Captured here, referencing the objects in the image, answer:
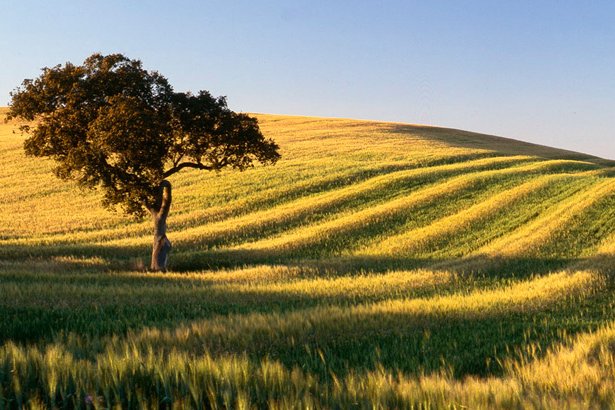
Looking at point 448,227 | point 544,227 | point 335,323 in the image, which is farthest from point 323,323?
point 448,227

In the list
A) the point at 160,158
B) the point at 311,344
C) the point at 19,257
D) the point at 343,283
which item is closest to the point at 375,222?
the point at 160,158

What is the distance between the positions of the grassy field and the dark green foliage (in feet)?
11.9

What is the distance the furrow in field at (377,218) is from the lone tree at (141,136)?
515cm

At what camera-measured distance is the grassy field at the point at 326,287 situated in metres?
3.84

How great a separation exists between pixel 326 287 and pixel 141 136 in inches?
418

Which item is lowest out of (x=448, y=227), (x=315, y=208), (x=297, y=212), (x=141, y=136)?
(x=297, y=212)

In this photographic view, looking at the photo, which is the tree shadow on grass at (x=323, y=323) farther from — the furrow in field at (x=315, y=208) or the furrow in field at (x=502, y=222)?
the furrow in field at (x=315, y=208)

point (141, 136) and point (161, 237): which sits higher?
point (141, 136)

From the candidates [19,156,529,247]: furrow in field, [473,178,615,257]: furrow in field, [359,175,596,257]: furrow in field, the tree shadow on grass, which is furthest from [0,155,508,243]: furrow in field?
[473,178,615,257]: furrow in field

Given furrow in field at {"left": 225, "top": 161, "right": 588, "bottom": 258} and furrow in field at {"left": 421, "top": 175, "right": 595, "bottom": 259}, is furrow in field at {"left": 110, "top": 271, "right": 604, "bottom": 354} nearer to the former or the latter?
furrow in field at {"left": 421, "top": 175, "right": 595, "bottom": 259}

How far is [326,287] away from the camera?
52.9 feet

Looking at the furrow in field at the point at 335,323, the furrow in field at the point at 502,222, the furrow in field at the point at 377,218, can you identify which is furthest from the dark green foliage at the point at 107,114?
the furrow in field at the point at 335,323

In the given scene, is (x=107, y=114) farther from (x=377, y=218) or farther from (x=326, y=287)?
(x=377, y=218)

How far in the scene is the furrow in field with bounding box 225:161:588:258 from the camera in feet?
92.9
